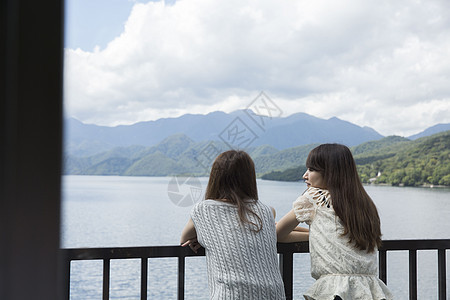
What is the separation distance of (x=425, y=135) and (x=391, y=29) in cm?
714

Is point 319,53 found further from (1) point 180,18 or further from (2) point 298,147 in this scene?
(2) point 298,147

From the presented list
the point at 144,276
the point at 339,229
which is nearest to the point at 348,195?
the point at 339,229

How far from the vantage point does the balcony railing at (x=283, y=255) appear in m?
1.51

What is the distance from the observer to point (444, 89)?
20562 millimetres

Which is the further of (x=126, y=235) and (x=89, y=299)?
(x=126, y=235)

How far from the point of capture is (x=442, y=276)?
6.10ft

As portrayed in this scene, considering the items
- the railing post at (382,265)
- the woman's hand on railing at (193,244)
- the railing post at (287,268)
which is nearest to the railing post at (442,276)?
the railing post at (382,265)

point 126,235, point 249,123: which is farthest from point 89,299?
point 126,235

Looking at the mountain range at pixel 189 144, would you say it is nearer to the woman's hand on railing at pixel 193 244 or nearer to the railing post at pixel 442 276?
the woman's hand on railing at pixel 193 244

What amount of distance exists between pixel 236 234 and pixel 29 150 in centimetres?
97

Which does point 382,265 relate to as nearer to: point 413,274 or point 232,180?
A: point 413,274

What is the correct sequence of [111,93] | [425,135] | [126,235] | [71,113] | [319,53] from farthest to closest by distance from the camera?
[319,53] < [126,235] < [425,135] < [111,93] < [71,113]

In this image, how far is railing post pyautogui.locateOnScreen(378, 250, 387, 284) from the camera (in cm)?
174

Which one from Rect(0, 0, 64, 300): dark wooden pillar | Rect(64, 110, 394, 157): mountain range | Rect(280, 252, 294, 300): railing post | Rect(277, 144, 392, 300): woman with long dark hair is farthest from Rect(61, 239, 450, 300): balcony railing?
Rect(0, 0, 64, 300): dark wooden pillar
